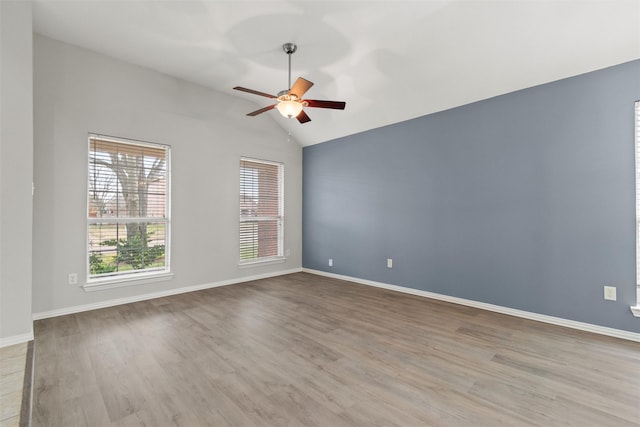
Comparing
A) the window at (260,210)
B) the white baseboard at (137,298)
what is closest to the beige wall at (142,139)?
the white baseboard at (137,298)

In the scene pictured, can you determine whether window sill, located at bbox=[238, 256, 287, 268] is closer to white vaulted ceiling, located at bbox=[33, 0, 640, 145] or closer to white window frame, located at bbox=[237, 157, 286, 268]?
white window frame, located at bbox=[237, 157, 286, 268]

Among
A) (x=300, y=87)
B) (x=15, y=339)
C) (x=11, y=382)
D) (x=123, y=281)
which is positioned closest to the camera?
(x=11, y=382)

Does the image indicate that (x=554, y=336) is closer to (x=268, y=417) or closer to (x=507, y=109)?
(x=507, y=109)

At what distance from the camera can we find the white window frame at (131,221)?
3598mm

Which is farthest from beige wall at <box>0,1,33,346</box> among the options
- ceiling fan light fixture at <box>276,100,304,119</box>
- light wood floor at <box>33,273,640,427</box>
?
ceiling fan light fixture at <box>276,100,304,119</box>

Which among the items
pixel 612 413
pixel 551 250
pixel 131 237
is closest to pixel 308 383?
pixel 612 413

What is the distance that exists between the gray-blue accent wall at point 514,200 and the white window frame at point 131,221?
9.59ft

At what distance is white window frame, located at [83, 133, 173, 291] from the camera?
3.60m

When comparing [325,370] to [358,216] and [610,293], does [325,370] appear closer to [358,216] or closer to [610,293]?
[610,293]

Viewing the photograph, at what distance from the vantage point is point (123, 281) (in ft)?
12.5

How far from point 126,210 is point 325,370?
3.35 m

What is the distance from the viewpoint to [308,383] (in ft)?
6.80

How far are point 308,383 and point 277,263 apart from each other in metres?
3.64

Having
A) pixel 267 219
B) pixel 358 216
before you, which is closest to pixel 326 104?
pixel 358 216
